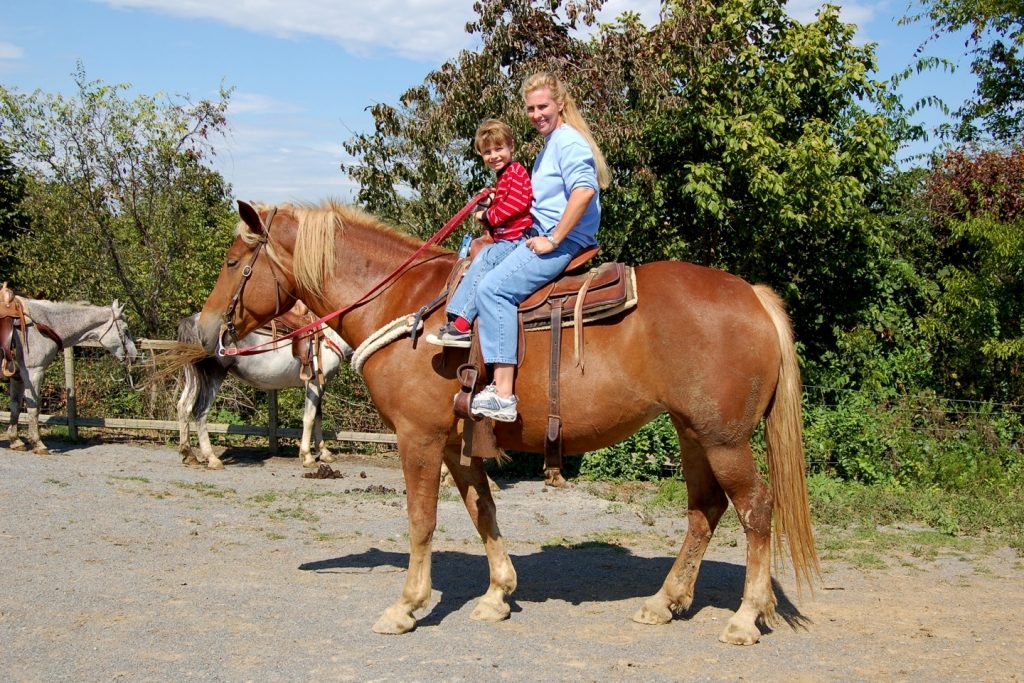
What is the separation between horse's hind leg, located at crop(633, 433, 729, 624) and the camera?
16.6 feet

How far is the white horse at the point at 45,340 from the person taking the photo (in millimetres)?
11016

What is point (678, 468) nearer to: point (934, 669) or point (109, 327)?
point (934, 669)

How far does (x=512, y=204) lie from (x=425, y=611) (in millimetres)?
2427

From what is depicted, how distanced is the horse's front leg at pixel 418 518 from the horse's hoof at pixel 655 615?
123 centimetres

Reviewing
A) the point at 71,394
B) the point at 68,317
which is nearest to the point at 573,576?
the point at 68,317

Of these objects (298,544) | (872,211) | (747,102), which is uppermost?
(747,102)

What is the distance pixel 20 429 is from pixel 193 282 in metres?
3.24

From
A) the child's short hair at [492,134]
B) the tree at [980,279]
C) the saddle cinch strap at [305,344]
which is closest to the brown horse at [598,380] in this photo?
the child's short hair at [492,134]

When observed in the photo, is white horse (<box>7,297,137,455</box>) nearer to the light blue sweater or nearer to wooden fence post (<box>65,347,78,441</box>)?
wooden fence post (<box>65,347,78,441</box>)

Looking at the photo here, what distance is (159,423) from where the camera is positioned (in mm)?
12070

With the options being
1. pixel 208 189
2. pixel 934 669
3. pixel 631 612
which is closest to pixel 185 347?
pixel 208 189

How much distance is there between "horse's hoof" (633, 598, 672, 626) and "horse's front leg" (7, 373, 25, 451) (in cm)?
921

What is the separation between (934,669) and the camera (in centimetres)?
424

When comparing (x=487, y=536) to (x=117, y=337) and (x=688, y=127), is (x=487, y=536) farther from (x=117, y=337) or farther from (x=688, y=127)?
(x=117, y=337)
